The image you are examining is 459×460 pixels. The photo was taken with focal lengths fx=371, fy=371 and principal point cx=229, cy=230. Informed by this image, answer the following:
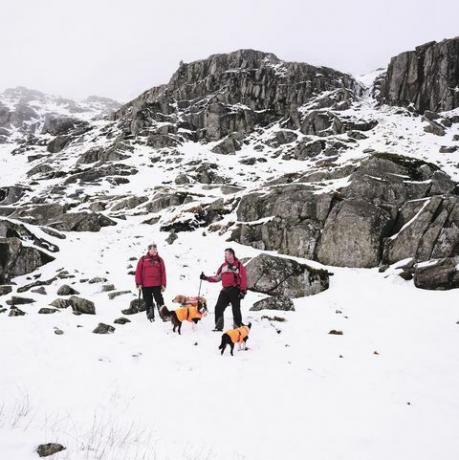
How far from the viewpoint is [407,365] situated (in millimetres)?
8516

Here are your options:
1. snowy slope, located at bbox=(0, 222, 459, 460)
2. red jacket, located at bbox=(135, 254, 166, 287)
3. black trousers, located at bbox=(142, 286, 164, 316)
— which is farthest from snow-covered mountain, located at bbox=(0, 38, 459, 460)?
red jacket, located at bbox=(135, 254, 166, 287)

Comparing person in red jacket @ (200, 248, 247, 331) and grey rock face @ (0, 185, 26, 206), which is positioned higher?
grey rock face @ (0, 185, 26, 206)

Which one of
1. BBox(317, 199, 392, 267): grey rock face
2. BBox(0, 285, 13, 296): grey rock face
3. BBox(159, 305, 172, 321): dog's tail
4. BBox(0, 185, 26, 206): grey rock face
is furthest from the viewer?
BBox(0, 185, 26, 206): grey rock face

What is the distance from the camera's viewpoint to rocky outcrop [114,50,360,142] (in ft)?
237

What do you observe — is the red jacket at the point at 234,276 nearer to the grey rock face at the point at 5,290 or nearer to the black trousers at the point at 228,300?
the black trousers at the point at 228,300

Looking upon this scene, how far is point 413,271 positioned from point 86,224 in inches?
860

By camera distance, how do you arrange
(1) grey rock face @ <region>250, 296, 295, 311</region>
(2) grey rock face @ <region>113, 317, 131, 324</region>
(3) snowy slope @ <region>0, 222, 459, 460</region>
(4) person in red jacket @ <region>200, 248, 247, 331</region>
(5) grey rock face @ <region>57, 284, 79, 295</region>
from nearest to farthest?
(3) snowy slope @ <region>0, 222, 459, 460</region>
(4) person in red jacket @ <region>200, 248, 247, 331</region>
(2) grey rock face @ <region>113, 317, 131, 324</region>
(1) grey rock face @ <region>250, 296, 295, 311</region>
(5) grey rock face @ <region>57, 284, 79, 295</region>

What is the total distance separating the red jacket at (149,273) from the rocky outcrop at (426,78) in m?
63.7

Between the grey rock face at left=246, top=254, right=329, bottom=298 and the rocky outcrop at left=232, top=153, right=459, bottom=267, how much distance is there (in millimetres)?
2775

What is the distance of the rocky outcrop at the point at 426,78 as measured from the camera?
6122 centimetres

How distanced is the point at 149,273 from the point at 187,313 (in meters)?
2.18

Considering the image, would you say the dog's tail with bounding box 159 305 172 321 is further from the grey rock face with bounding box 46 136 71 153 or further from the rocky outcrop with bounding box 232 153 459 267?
the grey rock face with bounding box 46 136 71 153

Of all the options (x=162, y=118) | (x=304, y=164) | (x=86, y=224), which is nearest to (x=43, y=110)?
(x=162, y=118)

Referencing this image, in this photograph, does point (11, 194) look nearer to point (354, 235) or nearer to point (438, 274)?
point (354, 235)
